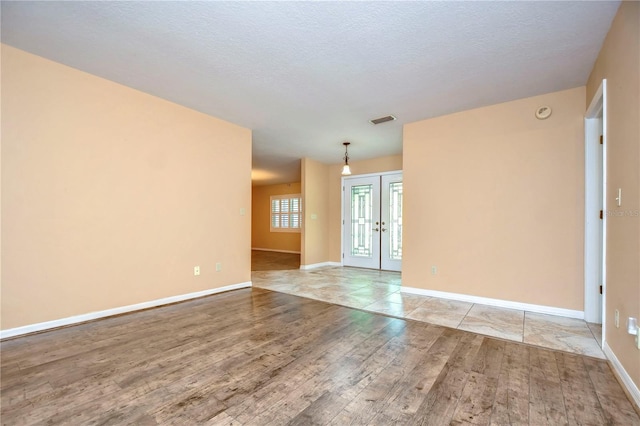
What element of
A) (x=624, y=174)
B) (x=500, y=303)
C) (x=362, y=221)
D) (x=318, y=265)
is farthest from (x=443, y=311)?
(x=318, y=265)

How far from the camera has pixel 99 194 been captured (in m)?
3.10

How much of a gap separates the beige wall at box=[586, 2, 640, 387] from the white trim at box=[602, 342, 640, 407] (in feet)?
0.11

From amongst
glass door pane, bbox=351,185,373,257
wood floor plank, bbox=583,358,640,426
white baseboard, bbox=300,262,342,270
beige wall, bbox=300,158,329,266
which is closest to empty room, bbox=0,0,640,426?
wood floor plank, bbox=583,358,640,426

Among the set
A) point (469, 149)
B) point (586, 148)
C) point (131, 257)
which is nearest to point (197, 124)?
point (131, 257)

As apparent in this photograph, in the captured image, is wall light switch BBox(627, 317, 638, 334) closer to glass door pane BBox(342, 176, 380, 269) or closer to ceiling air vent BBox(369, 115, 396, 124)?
ceiling air vent BBox(369, 115, 396, 124)

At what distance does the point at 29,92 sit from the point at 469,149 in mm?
4975

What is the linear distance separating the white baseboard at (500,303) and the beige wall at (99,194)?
3.05m

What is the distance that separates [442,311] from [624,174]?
217 cm

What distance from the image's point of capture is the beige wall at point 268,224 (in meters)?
9.77

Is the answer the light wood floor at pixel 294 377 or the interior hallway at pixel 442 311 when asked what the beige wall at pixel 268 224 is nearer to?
the interior hallway at pixel 442 311

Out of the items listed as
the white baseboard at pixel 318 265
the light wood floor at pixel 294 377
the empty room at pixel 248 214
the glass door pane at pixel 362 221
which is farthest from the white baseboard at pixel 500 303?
the white baseboard at pixel 318 265

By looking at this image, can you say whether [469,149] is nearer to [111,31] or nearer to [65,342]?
[111,31]

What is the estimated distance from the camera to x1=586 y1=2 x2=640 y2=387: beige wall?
5.77ft

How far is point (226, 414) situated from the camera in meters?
1.56
